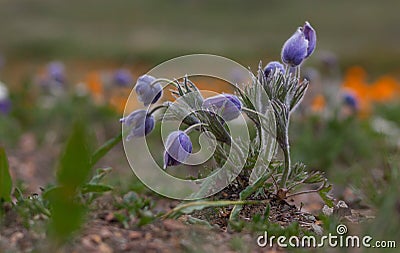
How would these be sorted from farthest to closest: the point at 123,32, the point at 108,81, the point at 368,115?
the point at 123,32 < the point at 368,115 < the point at 108,81

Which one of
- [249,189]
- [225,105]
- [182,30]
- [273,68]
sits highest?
[182,30]

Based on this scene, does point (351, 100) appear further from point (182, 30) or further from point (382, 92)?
point (182, 30)

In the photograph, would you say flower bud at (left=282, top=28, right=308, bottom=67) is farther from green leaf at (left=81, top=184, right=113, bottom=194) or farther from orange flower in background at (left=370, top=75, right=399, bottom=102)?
orange flower in background at (left=370, top=75, right=399, bottom=102)

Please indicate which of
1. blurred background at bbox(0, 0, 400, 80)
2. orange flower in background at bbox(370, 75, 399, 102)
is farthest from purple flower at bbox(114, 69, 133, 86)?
blurred background at bbox(0, 0, 400, 80)

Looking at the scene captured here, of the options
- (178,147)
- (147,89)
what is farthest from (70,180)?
(147,89)

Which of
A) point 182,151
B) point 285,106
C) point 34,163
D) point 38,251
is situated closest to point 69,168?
point 38,251

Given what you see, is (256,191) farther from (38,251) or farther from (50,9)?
(50,9)

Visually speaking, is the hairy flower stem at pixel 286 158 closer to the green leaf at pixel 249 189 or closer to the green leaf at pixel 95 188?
the green leaf at pixel 249 189
